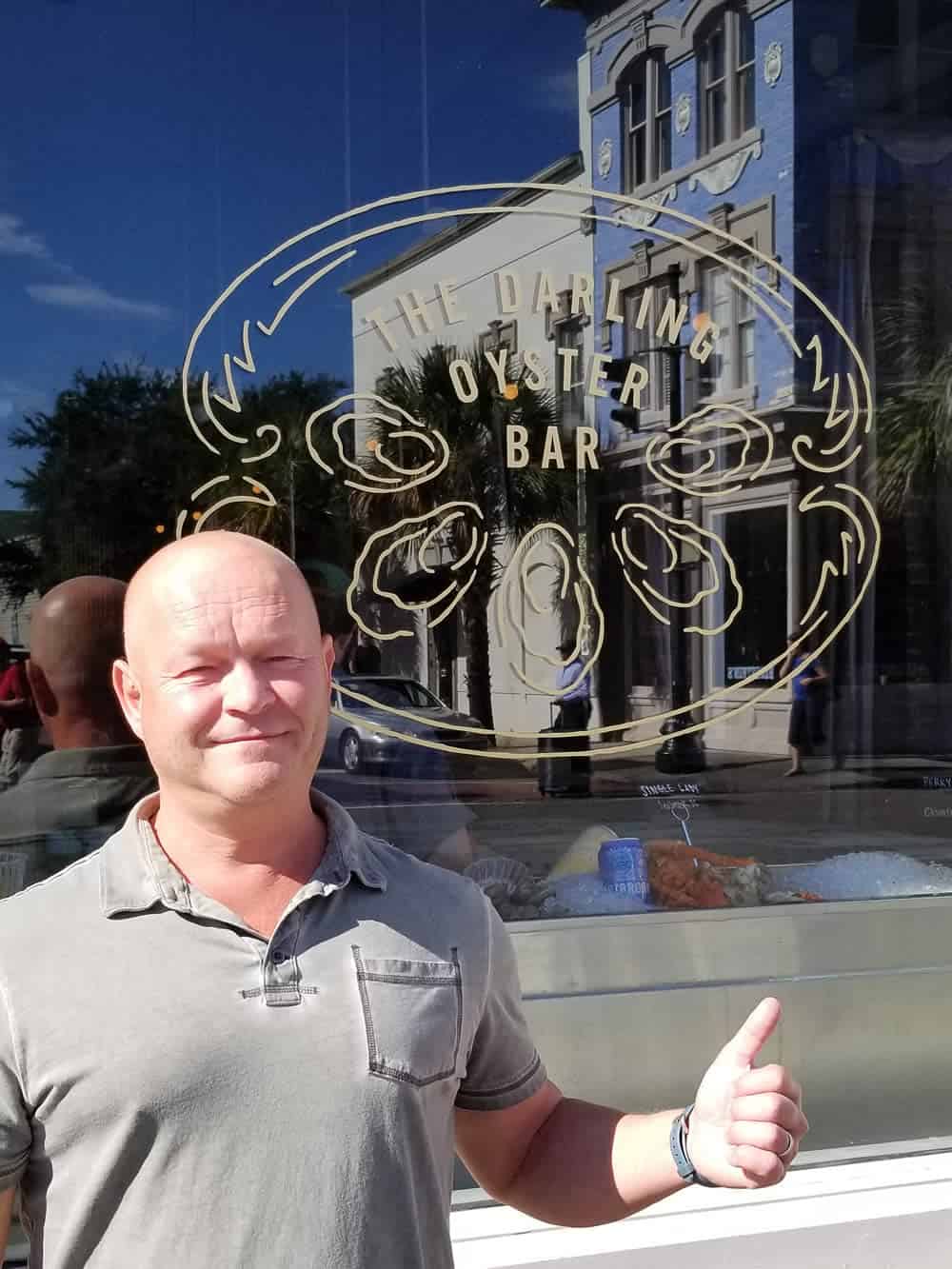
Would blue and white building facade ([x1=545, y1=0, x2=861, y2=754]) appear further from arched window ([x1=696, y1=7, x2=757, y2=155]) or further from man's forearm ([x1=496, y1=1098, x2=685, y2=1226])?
man's forearm ([x1=496, y1=1098, x2=685, y2=1226])

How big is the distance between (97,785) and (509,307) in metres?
1.62

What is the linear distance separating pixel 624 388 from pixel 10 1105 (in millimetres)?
2843

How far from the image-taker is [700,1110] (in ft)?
4.64

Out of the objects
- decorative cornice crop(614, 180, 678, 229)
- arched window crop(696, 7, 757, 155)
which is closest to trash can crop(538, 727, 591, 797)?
decorative cornice crop(614, 180, 678, 229)

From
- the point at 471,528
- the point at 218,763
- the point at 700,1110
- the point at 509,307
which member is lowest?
the point at 700,1110

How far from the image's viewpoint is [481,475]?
3598 millimetres

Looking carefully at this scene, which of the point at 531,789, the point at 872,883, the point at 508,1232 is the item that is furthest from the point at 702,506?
the point at 508,1232

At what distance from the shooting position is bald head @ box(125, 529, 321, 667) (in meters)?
1.38

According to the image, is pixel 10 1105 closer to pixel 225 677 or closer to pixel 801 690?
pixel 225 677

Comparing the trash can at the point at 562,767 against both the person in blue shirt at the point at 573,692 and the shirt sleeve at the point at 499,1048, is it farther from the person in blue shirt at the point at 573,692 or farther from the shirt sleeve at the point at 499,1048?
the shirt sleeve at the point at 499,1048

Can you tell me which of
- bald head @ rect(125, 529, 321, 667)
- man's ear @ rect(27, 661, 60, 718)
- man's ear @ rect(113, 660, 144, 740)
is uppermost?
bald head @ rect(125, 529, 321, 667)

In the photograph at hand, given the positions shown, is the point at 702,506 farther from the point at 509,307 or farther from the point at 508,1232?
the point at 508,1232

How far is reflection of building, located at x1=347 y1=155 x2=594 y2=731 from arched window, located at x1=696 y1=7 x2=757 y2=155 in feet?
1.39

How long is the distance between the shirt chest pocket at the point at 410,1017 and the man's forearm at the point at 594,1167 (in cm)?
24
